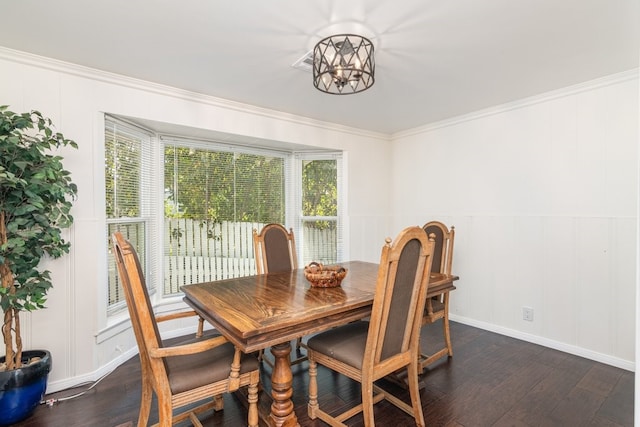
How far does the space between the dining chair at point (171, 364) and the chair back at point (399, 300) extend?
2.07ft

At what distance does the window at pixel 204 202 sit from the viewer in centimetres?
281

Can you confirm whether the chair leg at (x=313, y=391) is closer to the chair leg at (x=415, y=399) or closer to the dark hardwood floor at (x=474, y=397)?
the dark hardwood floor at (x=474, y=397)

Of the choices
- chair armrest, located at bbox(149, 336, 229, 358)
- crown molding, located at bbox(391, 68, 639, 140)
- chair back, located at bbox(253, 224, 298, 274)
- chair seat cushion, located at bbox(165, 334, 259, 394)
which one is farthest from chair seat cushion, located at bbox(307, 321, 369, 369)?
crown molding, located at bbox(391, 68, 639, 140)

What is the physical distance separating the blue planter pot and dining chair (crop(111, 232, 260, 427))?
856 millimetres

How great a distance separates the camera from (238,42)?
6.64ft

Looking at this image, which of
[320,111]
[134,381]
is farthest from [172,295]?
[320,111]

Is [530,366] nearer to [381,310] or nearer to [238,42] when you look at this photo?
[381,310]

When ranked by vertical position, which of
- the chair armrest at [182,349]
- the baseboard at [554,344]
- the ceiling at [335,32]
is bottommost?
the baseboard at [554,344]

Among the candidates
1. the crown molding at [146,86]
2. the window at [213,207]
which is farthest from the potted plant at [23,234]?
the window at [213,207]

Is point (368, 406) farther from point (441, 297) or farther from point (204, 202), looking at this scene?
point (204, 202)

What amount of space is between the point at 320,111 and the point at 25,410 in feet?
10.7

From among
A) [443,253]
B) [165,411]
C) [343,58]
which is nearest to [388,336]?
[165,411]

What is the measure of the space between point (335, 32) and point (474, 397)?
250 cm

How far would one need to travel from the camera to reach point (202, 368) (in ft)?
5.07
